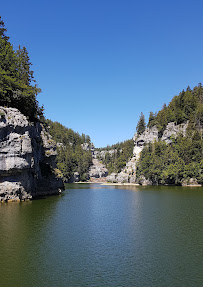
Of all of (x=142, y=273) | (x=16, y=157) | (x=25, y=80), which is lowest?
(x=142, y=273)

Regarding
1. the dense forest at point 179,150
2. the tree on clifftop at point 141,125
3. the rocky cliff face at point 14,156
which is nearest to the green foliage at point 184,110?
the dense forest at point 179,150

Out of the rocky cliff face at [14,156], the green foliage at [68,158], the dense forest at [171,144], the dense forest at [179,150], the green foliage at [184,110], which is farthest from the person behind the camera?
the green foliage at [68,158]

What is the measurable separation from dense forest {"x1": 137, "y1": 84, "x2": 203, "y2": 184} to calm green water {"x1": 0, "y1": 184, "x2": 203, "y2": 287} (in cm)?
7380

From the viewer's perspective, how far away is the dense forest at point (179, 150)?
358 ft

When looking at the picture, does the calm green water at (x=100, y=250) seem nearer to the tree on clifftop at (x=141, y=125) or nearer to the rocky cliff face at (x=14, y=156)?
the rocky cliff face at (x=14, y=156)

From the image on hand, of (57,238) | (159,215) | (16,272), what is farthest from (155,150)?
(16,272)

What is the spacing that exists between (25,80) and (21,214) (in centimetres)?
3956

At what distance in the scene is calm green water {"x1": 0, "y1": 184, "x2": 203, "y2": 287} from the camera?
17141 millimetres

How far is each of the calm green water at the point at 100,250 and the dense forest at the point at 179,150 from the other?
73805 mm

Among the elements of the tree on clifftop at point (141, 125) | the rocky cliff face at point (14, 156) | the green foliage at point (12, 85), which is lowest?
the rocky cliff face at point (14, 156)

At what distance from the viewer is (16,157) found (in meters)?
48.6

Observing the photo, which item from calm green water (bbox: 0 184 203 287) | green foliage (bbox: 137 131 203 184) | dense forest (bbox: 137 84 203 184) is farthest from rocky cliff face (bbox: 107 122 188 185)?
calm green water (bbox: 0 184 203 287)

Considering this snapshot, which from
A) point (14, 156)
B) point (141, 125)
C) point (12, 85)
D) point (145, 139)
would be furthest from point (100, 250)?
point (141, 125)

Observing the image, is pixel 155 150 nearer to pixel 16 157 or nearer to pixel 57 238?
pixel 16 157
